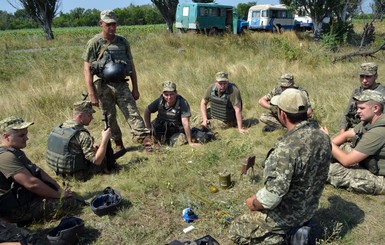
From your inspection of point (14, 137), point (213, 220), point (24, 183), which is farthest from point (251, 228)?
point (14, 137)

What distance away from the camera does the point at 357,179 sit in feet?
12.4

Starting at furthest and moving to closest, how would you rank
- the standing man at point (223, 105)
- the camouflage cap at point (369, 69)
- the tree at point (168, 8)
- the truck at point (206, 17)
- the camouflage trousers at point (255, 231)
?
1. the tree at point (168, 8)
2. the truck at point (206, 17)
3. the standing man at point (223, 105)
4. the camouflage cap at point (369, 69)
5. the camouflage trousers at point (255, 231)

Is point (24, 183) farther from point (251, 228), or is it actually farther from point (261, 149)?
point (261, 149)

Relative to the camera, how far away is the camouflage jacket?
7.86 feet

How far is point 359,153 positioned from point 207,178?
1.80 m

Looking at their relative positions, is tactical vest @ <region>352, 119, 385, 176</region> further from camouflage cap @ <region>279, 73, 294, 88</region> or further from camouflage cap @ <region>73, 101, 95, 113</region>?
camouflage cap @ <region>73, 101, 95, 113</region>

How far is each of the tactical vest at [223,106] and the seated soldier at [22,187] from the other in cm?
319

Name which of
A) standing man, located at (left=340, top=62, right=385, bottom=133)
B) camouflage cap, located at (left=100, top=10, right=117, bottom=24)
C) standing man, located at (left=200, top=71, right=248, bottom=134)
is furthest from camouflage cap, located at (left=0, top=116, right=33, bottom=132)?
standing man, located at (left=340, top=62, right=385, bottom=133)

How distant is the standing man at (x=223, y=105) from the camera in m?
5.74

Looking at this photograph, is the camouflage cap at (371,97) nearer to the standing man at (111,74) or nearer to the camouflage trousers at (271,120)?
the camouflage trousers at (271,120)

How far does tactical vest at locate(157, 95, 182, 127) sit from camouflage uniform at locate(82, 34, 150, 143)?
16.0 inches

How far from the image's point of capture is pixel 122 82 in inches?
194

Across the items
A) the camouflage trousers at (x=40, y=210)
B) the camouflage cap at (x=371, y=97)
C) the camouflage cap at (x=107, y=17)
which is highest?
the camouflage cap at (x=107, y=17)

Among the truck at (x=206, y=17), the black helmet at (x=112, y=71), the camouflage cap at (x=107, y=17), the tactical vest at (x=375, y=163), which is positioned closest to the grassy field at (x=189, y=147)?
the tactical vest at (x=375, y=163)
